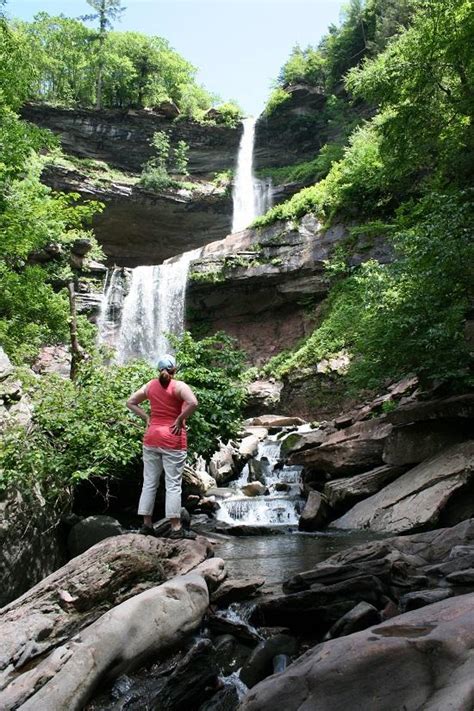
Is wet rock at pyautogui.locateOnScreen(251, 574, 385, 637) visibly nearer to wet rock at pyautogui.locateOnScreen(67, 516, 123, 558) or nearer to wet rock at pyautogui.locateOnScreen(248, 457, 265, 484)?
wet rock at pyautogui.locateOnScreen(67, 516, 123, 558)

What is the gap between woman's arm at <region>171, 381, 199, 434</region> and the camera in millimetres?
5789

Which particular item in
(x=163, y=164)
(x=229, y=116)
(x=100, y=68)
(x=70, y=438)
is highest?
(x=100, y=68)

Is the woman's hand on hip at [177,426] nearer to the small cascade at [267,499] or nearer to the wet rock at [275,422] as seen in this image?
the small cascade at [267,499]

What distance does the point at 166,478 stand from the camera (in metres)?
5.88

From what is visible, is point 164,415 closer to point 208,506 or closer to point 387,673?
point 387,673

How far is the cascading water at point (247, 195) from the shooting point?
33.2 m

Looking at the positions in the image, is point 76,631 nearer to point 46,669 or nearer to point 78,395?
point 46,669

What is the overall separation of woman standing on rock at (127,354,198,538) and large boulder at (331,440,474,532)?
12.6ft

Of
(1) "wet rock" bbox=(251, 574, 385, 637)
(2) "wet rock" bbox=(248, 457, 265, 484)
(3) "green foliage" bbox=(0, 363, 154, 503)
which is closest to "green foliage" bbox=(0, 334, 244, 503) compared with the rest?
(3) "green foliage" bbox=(0, 363, 154, 503)

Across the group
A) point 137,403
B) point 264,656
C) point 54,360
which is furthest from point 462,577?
point 54,360

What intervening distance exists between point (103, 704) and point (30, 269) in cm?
1076

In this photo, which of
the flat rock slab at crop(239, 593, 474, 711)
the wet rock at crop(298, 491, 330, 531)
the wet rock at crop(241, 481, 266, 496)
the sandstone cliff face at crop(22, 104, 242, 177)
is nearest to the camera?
the flat rock slab at crop(239, 593, 474, 711)

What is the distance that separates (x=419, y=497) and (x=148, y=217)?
91.5 ft

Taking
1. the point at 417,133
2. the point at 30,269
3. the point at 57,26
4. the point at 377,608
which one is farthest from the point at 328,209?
the point at 57,26
